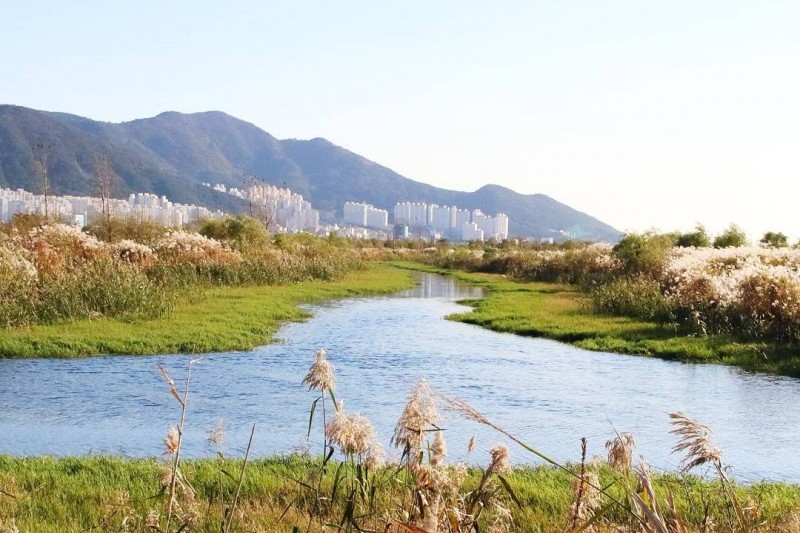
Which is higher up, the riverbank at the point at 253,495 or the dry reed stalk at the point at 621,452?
the dry reed stalk at the point at 621,452

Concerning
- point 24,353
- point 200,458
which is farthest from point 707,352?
point 24,353

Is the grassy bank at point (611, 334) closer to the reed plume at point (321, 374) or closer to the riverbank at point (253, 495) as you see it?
the riverbank at point (253, 495)

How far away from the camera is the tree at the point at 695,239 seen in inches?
1385

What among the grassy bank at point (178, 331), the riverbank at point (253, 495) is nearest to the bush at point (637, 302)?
the grassy bank at point (178, 331)

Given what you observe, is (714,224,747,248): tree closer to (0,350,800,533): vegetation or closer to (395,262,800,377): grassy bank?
(395,262,800,377): grassy bank

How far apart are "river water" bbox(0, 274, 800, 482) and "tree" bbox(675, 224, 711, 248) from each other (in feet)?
70.9

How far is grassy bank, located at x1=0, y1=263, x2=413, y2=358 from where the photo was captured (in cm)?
1331

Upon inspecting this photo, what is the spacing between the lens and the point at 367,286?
3112 centimetres

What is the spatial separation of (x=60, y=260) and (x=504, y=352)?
11.2 metres

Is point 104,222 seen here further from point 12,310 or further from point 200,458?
point 200,458

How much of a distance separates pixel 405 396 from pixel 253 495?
86.4 inches

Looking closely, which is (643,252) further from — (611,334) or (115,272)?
(115,272)

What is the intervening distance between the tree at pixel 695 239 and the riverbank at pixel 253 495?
30.1m

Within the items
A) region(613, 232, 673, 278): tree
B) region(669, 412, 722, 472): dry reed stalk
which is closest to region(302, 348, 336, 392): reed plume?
region(669, 412, 722, 472): dry reed stalk
